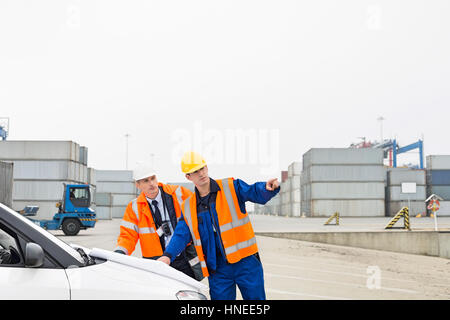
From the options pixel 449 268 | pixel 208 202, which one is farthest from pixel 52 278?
pixel 449 268

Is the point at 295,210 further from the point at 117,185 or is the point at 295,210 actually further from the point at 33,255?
the point at 33,255

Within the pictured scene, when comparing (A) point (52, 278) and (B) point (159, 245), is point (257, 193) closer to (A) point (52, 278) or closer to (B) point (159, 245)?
(B) point (159, 245)

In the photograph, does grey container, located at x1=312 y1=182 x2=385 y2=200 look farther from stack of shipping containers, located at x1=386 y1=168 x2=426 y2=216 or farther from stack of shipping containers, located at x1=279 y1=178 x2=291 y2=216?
stack of shipping containers, located at x1=279 y1=178 x2=291 y2=216

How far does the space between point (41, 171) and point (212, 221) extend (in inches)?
1607

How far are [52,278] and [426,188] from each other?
2394 inches

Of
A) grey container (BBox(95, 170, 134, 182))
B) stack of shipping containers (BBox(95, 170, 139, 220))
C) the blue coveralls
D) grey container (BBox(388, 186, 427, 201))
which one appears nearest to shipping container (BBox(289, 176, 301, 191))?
grey container (BBox(388, 186, 427, 201))

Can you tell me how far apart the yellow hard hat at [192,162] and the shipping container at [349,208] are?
52719 mm

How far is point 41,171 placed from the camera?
134 feet

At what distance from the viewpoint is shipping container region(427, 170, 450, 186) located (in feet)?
184

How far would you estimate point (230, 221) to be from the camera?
359cm

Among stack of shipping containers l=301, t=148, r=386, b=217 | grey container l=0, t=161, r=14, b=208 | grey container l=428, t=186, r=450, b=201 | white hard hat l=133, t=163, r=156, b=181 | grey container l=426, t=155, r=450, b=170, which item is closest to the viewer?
white hard hat l=133, t=163, r=156, b=181

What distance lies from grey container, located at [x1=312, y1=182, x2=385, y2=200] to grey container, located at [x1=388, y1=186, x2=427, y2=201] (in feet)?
6.28

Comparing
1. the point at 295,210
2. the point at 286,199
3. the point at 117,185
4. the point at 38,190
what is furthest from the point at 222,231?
the point at 286,199

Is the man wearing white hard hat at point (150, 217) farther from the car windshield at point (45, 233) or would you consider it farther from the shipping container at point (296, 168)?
the shipping container at point (296, 168)
